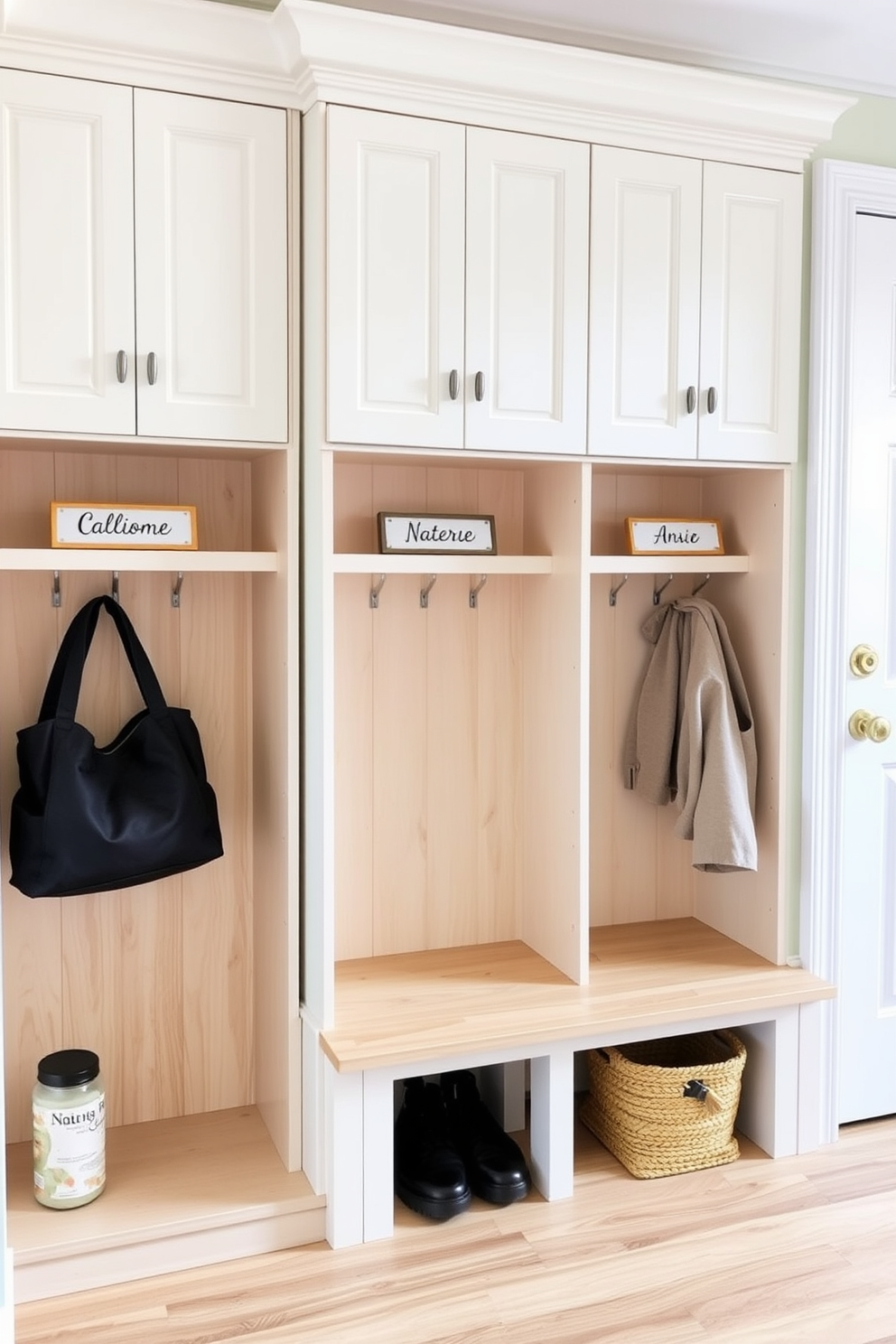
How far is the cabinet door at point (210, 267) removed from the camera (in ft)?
6.77

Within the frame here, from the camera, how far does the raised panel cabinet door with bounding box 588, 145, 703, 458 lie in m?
2.31

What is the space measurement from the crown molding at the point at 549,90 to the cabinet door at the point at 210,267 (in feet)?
0.55

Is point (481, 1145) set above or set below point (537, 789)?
below

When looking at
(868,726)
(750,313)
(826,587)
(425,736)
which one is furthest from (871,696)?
(425,736)

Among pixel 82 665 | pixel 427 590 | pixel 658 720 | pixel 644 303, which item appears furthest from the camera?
pixel 658 720

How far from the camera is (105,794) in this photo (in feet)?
7.27

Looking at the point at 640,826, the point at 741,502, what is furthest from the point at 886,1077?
the point at 741,502

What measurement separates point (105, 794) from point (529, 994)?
37.5 inches

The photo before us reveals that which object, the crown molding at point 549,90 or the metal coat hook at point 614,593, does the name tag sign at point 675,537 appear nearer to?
the metal coat hook at point 614,593

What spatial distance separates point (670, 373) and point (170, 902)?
1515 millimetres

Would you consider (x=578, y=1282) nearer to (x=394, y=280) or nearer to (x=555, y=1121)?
(x=555, y=1121)

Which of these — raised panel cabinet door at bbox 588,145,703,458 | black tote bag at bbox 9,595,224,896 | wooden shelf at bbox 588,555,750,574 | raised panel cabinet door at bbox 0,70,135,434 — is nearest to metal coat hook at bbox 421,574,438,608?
wooden shelf at bbox 588,555,750,574

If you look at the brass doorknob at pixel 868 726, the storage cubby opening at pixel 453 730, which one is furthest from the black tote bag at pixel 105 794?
the brass doorknob at pixel 868 726

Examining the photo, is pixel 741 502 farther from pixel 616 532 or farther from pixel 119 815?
pixel 119 815
